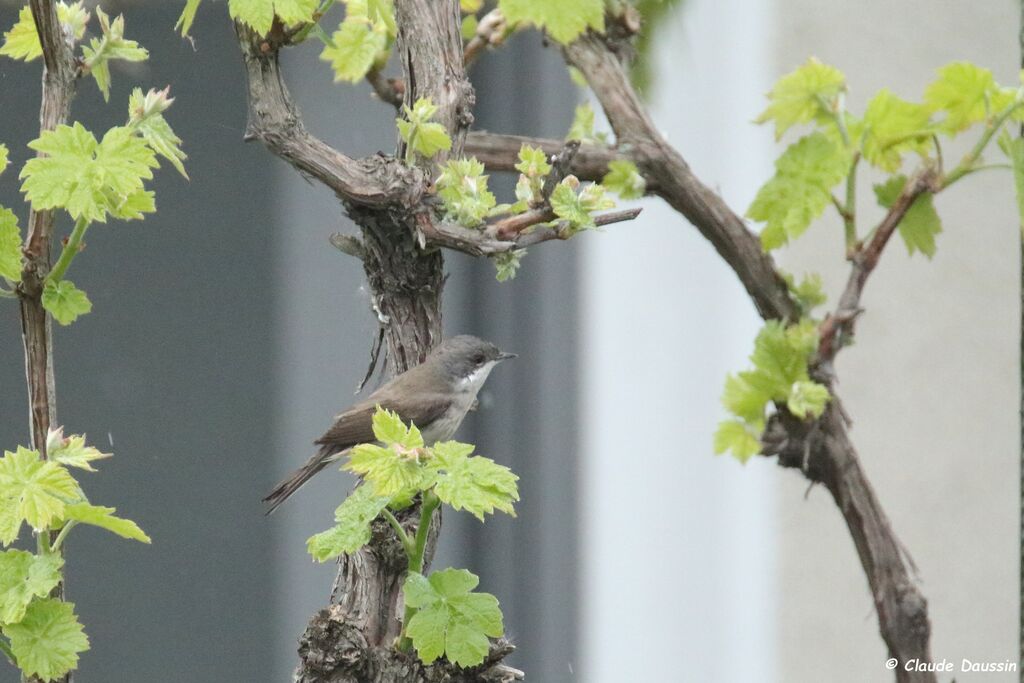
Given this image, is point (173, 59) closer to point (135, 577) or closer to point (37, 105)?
point (37, 105)

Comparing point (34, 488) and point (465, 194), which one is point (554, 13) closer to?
point (465, 194)

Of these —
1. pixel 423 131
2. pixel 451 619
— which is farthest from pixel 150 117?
pixel 451 619

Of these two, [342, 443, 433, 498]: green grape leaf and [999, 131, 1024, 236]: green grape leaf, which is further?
[999, 131, 1024, 236]: green grape leaf

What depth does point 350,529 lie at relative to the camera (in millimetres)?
1491

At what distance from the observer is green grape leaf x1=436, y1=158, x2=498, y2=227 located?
172 centimetres

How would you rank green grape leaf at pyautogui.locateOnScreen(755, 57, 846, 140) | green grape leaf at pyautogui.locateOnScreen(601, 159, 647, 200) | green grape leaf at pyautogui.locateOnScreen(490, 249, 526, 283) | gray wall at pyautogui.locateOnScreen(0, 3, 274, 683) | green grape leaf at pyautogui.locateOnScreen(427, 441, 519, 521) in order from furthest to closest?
1. gray wall at pyautogui.locateOnScreen(0, 3, 274, 683)
2. green grape leaf at pyautogui.locateOnScreen(601, 159, 647, 200)
3. green grape leaf at pyautogui.locateOnScreen(755, 57, 846, 140)
4. green grape leaf at pyautogui.locateOnScreen(490, 249, 526, 283)
5. green grape leaf at pyautogui.locateOnScreen(427, 441, 519, 521)

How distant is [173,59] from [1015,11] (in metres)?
2.73

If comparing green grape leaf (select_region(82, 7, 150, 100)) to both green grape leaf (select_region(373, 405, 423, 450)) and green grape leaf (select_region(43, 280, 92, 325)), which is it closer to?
green grape leaf (select_region(43, 280, 92, 325))

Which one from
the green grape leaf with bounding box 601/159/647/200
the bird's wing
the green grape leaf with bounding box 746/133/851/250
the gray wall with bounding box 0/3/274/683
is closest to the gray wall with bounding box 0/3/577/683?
the gray wall with bounding box 0/3/274/683

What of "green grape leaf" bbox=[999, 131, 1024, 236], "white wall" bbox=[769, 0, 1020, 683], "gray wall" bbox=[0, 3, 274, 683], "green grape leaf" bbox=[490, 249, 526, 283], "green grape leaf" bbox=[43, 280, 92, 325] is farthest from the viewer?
"white wall" bbox=[769, 0, 1020, 683]

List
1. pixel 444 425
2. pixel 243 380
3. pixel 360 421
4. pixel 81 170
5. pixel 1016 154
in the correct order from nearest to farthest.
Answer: pixel 81 170 < pixel 1016 154 < pixel 360 421 < pixel 444 425 < pixel 243 380

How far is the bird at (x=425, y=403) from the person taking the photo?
2.20 metres

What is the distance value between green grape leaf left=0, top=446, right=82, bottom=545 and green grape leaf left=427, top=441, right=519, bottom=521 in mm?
444

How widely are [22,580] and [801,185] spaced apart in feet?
4.79
